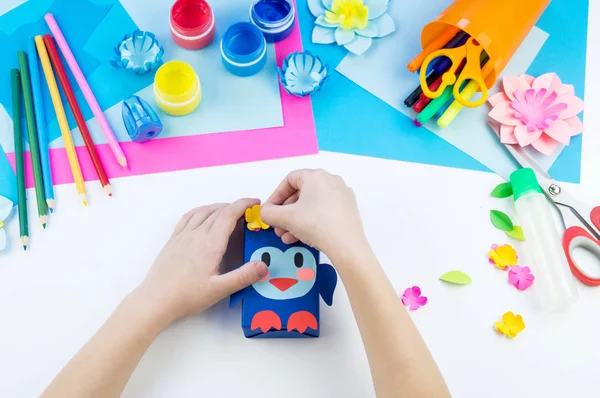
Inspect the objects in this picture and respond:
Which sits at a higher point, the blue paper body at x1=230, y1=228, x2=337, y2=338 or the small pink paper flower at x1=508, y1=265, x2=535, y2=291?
the small pink paper flower at x1=508, y1=265, x2=535, y2=291

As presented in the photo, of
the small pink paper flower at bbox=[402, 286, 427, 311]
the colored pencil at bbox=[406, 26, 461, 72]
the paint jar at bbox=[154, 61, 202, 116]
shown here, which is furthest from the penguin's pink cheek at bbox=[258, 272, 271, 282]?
the colored pencil at bbox=[406, 26, 461, 72]

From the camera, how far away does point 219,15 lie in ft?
2.93

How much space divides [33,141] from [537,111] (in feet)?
2.46

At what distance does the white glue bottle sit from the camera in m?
0.74

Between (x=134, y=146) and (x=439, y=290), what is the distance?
481 millimetres

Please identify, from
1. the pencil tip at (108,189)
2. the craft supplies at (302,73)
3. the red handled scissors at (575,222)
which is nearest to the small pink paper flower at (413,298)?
the red handled scissors at (575,222)

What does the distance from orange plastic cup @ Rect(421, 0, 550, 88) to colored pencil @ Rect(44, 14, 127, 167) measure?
19.5 inches

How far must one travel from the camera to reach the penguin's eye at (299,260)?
70 centimetres

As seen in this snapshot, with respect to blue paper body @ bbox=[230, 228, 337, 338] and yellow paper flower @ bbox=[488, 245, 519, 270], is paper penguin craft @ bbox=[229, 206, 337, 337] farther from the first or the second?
yellow paper flower @ bbox=[488, 245, 519, 270]

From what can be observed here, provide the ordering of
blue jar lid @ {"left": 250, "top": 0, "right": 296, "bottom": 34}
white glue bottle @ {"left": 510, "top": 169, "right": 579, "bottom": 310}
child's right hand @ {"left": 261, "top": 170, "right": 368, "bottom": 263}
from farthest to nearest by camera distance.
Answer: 1. blue jar lid @ {"left": 250, "top": 0, "right": 296, "bottom": 34}
2. white glue bottle @ {"left": 510, "top": 169, "right": 579, "bottom": 310}
3. child's right hand @ {"left": 261, "top": 170, "right": 368, "bottom": 263}

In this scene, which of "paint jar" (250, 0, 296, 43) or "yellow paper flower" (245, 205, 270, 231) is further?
"paint jar" (250, 0, 296, 43)

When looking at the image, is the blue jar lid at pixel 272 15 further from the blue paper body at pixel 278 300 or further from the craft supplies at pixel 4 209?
the craft supplies at pixel 4 209

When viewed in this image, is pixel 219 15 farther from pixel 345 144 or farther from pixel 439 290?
pixel 439 290

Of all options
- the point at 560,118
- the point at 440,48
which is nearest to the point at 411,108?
the point at 440,48
